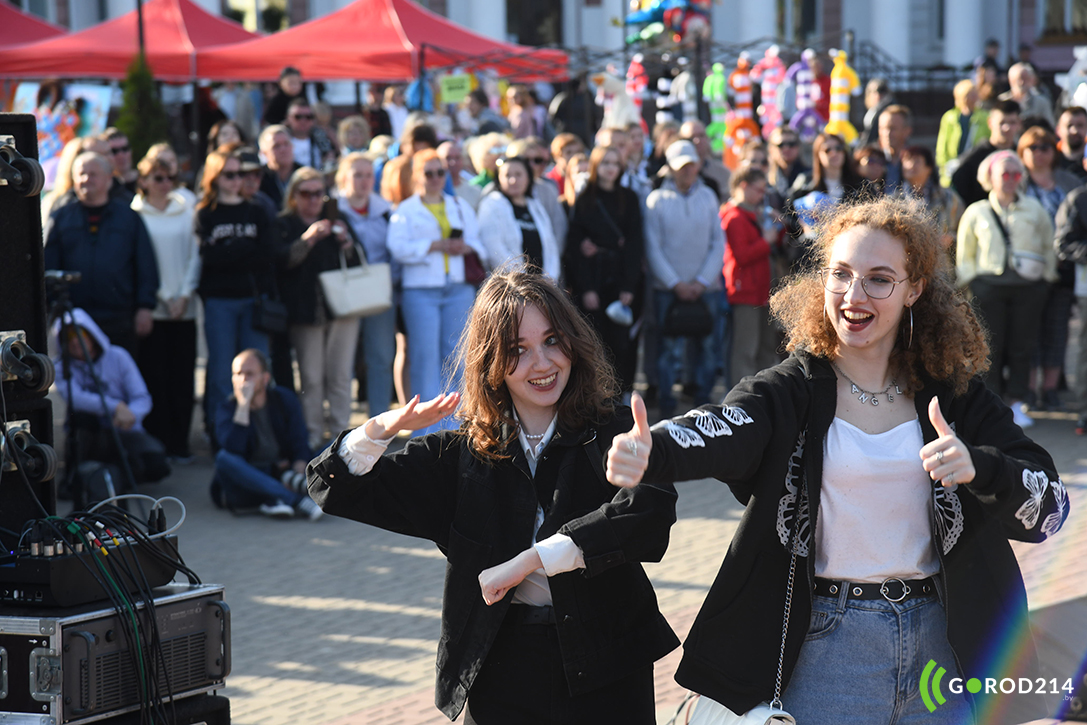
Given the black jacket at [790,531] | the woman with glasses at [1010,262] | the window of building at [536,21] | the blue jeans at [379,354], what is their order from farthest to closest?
the window of building at [536,21] → the woman with glasses at [1010,262] → the blue jeans at [379,354] → the black jacket at [790,531]

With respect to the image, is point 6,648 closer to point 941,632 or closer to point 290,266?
point 941,632

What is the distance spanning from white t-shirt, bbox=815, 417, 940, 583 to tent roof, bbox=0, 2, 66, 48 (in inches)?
767

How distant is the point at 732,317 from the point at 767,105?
751 centimetres

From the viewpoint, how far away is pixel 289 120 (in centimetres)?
1282

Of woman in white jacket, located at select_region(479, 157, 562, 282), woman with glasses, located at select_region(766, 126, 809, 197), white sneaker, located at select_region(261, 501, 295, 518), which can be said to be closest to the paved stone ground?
white sneaker, located at select_region(261, 501, 295, 518)

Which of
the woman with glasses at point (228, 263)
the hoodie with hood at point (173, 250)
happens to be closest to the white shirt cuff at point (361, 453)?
the woman with glasses at point (228, 263)

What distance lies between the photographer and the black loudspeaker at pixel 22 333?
331cm

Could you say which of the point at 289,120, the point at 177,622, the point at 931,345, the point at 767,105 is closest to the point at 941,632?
the point at 931,345

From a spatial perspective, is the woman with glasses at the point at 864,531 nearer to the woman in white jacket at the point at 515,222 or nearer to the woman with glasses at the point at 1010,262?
the woman in white jacket at the point at 515,222

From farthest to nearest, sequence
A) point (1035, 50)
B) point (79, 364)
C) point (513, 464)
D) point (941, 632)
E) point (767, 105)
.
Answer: point (1035, 50) → point (767, 105) → point (79, 364) → point (513, 464) → point (941, 632)

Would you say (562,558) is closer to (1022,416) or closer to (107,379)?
(107,379)

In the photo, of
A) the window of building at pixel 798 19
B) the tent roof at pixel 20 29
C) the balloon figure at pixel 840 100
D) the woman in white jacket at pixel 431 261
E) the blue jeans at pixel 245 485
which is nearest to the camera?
the blue jeans at pixel 245 485

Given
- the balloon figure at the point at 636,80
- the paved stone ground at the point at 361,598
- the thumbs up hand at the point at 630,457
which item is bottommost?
the paved stone ground at the point at 361,598

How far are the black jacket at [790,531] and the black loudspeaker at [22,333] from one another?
1744 millimetres
